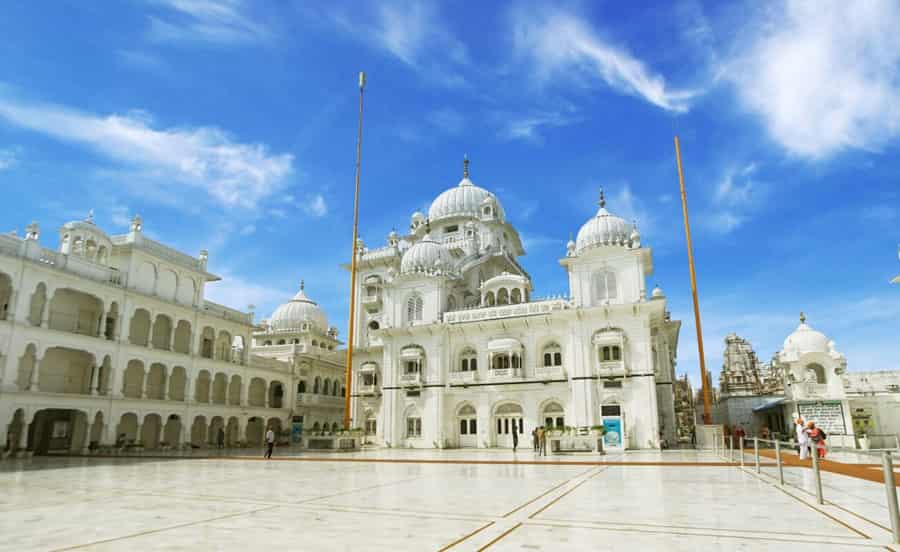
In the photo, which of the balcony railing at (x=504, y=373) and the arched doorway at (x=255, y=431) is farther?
the arched doorway at (x=255, y=431)

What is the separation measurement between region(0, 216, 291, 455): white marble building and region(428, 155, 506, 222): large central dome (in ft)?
68.1

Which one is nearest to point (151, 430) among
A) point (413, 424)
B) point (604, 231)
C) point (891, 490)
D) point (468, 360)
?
point (413, 424)

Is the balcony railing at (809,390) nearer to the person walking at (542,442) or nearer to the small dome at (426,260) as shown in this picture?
the person walking at (542,442)

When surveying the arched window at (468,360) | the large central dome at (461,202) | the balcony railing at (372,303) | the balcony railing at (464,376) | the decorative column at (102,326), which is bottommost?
the balcony railing at (464,376)

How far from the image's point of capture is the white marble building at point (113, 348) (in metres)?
29.0

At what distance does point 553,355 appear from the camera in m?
38.7

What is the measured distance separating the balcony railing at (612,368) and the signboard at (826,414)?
11.9m

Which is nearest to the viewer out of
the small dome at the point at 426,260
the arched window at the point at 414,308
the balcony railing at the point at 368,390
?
the arched window at the point at 414,308

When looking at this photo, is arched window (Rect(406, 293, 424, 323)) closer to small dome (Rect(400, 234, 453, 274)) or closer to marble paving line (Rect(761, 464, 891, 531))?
small dome (Rect(400, 234, 453, 274))

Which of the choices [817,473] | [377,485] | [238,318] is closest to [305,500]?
[377,485]

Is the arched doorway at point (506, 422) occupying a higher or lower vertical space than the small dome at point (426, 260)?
lower

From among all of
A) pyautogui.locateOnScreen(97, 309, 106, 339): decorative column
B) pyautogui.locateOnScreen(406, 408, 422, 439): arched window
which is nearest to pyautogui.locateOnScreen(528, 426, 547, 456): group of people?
pyautogui.locateOnScreen(406, 408, 422, 439): arched window

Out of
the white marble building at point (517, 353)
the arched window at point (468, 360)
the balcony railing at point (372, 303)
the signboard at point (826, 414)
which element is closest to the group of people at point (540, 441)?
→ the white marble building at point (517, 353)

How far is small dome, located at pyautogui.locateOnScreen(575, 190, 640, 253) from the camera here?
40938mm
